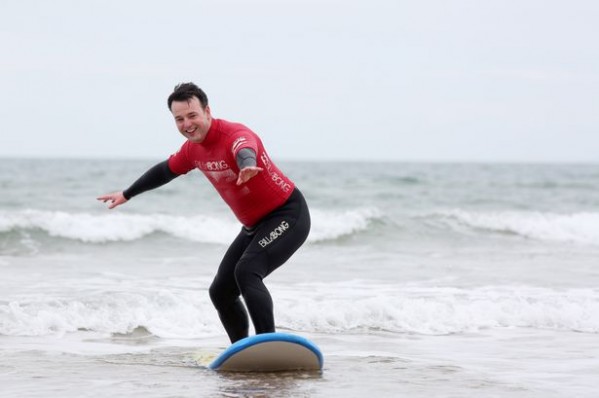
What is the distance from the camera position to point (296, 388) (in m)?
5.85

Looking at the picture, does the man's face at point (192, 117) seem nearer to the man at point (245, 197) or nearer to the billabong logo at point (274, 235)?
the man at point (245, 197)

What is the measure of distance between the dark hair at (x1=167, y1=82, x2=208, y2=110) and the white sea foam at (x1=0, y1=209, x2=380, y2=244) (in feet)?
38.8

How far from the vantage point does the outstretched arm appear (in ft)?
21.7

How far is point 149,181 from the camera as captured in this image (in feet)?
21.9

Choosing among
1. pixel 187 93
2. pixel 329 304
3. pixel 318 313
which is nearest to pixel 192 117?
pixel 187 93

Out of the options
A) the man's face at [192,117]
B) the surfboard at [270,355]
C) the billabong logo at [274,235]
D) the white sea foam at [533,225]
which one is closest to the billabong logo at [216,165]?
the man's face at [192,117]

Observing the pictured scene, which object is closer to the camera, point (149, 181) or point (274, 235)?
point (274, 235)

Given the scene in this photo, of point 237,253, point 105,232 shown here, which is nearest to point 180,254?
point 105,232

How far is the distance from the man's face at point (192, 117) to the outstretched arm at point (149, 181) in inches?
24.9

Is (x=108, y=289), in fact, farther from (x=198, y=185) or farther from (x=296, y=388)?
(x=198, y=185)

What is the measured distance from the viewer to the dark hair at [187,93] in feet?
19.6

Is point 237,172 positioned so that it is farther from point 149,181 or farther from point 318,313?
point 318,313

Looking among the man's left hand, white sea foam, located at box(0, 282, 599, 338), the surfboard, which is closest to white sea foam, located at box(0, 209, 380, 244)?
white sea foam, located at box(0, 282, 599, 338)

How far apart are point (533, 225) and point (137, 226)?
32.1 ft
